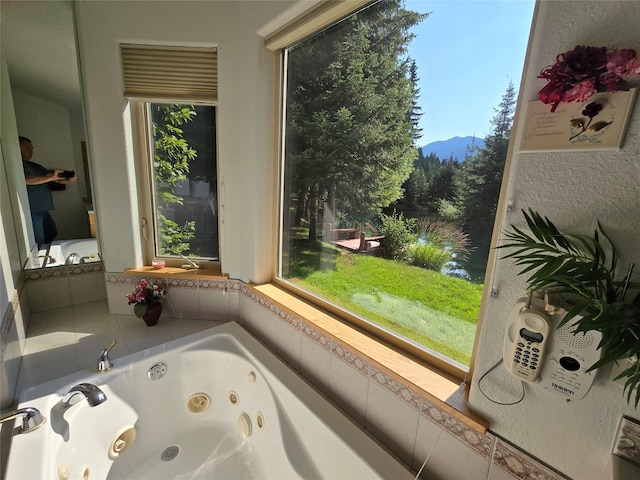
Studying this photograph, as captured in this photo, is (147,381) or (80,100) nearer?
(147,381)

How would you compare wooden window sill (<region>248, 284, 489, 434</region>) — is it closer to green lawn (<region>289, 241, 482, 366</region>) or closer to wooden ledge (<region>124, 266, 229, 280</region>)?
green lawn (<region>289, 241, 482, 366</region>)

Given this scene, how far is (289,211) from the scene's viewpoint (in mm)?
1762

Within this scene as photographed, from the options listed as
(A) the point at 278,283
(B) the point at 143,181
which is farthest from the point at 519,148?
(B) the point at 143,181

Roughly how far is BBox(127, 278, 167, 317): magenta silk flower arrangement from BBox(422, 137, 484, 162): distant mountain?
1.77m

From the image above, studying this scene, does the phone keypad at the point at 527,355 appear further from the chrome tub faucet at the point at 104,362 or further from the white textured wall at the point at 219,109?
the chrome tub faucet at the point at 104,362

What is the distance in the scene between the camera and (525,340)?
0.69 meters

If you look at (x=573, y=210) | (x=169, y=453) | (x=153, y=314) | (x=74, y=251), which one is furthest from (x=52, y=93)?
(x=573, y=210)

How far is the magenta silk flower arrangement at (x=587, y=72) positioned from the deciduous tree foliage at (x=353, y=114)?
54 centimetres

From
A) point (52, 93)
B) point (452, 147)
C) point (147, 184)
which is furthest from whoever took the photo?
point (147, 184)

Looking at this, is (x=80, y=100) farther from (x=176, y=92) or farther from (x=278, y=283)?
(x=278, y=283)

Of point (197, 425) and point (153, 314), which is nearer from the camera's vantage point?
point (197, 425)

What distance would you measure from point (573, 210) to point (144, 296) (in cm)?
210

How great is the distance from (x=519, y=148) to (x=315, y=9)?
1082 mm

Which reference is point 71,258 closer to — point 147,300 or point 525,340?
point 147,300
